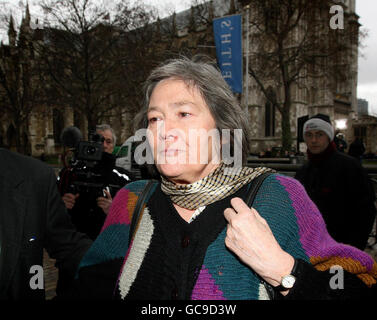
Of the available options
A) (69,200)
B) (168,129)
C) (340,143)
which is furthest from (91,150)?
(340,143)

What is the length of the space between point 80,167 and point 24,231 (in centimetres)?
169

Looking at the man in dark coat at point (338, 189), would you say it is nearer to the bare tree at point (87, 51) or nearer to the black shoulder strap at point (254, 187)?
the black shoulder strap at point (254, 187)

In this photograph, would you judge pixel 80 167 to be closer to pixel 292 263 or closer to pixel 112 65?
pixel 292 263

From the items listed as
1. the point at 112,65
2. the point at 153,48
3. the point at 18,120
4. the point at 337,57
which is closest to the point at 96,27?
the point at 112,65

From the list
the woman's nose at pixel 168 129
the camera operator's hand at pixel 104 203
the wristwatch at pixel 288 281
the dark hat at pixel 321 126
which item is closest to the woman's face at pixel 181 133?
the woman's nose at pixel 168 129

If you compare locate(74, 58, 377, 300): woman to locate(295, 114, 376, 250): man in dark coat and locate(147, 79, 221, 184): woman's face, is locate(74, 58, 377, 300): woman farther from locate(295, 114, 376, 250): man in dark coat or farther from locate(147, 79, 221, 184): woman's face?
locate(295, 114, 376, 250): man in dark coat

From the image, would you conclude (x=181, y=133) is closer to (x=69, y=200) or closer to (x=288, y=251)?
(x=288, y=251)

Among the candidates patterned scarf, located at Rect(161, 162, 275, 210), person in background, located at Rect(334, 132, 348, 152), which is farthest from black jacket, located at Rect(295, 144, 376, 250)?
person in background, located at Rect(334, 132, 348, 152)

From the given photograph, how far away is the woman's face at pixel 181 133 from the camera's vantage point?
147 cm

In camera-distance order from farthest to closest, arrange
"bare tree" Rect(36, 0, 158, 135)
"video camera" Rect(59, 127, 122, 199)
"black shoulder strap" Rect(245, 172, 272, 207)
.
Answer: "bare tree" Rect(36, 0, 158, 135)
"video camera" Rect(59, 127, 122, 199)
"black shoulder strap" Rect(245, 172, 272, 207)

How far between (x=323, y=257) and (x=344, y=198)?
200cm

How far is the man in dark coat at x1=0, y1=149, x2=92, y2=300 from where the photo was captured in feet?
5.29

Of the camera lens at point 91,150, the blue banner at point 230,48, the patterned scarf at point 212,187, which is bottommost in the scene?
the patterned scarf at point 212,187

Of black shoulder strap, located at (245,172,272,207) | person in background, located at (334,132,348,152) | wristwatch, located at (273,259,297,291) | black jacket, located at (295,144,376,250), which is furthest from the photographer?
person in background, located at (334,132,348,152)
